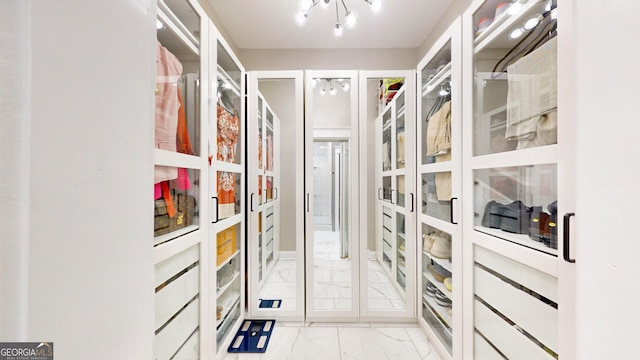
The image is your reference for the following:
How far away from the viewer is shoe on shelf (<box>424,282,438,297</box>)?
197 cm

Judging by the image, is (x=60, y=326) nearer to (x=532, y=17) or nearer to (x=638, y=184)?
(x=638, y=184)

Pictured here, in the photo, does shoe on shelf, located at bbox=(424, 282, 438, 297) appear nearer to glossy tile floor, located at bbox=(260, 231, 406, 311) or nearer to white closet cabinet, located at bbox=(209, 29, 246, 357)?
glossy tile floor, located at bbox=(260, 231, 406, 311)

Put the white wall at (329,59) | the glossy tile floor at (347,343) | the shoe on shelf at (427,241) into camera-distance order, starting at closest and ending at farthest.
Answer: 1. the glossy tile floor at (347,343)
2. the shoe on shelf at (427,241)
3. the white wall at (329,59)

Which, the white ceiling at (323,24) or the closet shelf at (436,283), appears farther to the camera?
the white ceiling at (323,24)

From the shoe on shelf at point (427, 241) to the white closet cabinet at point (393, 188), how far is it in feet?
0.66

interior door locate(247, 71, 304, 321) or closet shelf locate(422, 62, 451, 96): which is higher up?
closet shelf locate(422, 62, 451, 96)

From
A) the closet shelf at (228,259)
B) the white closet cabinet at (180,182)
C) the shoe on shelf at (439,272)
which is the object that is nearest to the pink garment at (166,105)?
the white closet cabinet at (180,182)

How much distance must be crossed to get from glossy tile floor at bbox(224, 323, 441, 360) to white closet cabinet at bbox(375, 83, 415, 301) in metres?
0.37

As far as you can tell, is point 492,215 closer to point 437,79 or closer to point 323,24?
point 437,79

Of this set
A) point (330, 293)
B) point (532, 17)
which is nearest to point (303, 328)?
Result: point (330, 293)

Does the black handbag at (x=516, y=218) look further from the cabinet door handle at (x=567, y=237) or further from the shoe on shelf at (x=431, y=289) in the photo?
the shoe on shelf at (x=431, y=289)

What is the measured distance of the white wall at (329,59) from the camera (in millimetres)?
2721

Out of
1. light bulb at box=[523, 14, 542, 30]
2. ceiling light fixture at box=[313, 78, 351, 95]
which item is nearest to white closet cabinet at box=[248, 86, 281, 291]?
ceiling light fixture at box=[313, 78, 351, 95]

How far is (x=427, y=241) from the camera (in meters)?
2.02
